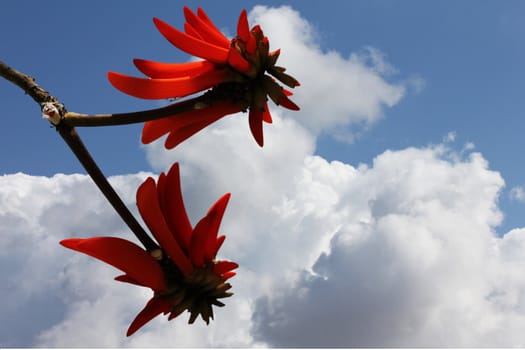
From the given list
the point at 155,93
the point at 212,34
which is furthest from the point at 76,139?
the point at 212,34

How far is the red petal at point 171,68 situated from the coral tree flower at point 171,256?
226 mm

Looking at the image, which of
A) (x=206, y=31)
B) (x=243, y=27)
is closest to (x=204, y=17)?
(x=206, y=31)

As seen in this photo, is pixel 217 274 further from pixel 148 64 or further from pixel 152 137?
A: pixel 148 64

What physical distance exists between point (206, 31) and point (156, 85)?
0.22 metres

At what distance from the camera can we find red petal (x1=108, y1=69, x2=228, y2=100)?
51.7 inches

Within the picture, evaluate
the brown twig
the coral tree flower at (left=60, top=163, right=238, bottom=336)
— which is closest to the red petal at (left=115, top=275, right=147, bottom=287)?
the coral tree flower at (left=60, top=163, right=238, bottom=336)

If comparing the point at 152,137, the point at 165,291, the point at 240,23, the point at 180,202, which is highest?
the point at 240,23

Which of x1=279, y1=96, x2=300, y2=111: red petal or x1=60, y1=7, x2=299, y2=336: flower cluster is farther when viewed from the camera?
x1=279, y1=96, x2=300, y2=111: red petal

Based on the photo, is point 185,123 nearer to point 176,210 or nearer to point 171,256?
point 176,210

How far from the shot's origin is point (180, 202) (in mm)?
1369

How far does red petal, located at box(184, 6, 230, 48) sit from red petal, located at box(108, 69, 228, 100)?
0.40ft

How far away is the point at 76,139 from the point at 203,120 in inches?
12.5

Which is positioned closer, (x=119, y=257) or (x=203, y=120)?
(x=119, y=257)

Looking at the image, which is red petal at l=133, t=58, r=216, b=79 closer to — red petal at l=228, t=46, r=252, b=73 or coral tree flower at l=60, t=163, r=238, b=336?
red petal at l=228, t=46, r=252, b=73
